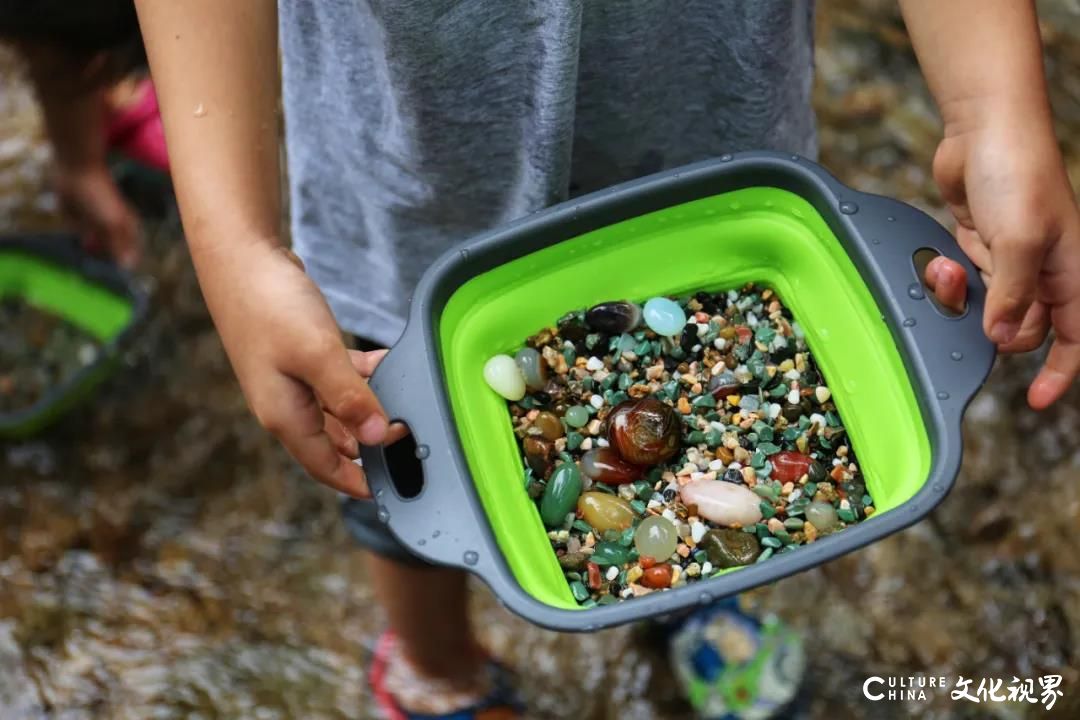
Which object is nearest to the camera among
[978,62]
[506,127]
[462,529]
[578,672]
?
[462,529]

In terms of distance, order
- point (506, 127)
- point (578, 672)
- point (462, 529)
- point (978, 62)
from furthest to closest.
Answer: point (578, 672)
point (506, 127)
point (978, 62)
point (462, 529)

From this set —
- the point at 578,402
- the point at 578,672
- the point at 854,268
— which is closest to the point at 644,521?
the point at 578,402

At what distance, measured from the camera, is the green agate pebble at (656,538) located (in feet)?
2.26

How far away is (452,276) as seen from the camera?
2.34 feet

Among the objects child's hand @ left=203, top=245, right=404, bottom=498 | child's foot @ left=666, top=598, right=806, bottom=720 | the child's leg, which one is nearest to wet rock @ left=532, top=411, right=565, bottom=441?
child's hand @ left=203, top=245, right=404, bottom=498

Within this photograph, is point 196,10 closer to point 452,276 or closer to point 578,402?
point 452,276

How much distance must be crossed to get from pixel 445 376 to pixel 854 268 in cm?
29

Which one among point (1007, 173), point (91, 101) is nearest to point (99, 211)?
point (91, 101)

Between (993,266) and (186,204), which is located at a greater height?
(186,204)

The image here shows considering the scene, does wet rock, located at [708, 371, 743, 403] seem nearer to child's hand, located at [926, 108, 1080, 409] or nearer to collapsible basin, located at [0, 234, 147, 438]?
child's hand, located at [926, 108, 1080, 409]

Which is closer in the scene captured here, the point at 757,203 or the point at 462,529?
the point at 462,529

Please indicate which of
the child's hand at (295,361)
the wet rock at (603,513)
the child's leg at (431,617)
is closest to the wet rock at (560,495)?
the wet rock at (603,513)

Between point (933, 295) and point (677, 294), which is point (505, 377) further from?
point (933, 295)

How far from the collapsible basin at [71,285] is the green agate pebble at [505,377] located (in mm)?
1030
